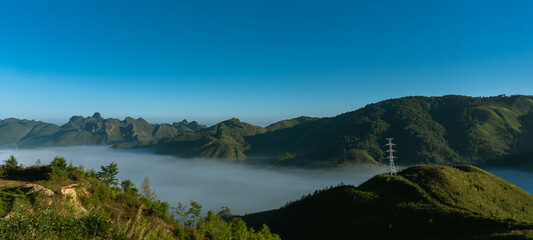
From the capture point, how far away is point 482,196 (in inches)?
2660

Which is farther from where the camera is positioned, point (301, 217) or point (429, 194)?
point (301, 217)

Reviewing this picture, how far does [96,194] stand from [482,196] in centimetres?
9177

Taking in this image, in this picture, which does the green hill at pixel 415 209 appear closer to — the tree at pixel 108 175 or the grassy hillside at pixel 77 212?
the grassy hillside at pixel 77 212

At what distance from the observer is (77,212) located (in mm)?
14562

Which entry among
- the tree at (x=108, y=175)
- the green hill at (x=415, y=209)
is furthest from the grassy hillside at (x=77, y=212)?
the green hill at (x=415, y=209)

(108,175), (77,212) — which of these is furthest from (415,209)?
(77,212)

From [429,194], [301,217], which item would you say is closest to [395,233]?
[429,194]

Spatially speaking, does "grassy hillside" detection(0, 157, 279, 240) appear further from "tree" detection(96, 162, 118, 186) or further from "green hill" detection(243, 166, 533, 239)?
"green hill" detection(243, 166, 533, 239)

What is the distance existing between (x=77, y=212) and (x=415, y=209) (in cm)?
6030

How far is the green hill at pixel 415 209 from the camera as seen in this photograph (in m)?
41.8

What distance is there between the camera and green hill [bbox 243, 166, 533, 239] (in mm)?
41781

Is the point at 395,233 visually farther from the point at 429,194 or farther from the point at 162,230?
the point at 162,230

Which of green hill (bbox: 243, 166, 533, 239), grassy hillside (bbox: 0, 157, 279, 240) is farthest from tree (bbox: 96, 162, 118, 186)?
green hill (bbox: 243, 166, 533, 239)

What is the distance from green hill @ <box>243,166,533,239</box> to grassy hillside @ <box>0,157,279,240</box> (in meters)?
31.2
